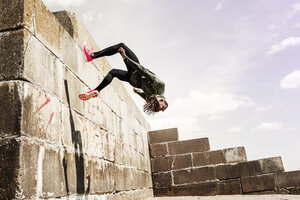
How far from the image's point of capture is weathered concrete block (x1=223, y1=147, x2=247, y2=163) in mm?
8461

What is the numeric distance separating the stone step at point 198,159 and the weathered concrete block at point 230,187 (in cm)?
62

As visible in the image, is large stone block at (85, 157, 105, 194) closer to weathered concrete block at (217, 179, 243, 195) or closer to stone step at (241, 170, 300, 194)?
weathered concrete block at (217, 179, 243, 195)

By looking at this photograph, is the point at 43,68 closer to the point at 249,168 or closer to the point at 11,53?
the point at 11,53

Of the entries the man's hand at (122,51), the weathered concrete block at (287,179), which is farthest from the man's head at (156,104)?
the weathered concrete block at (287,179)

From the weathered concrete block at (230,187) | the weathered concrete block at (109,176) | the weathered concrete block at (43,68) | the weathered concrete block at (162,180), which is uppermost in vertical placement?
the weathered concrete block at (43,68)

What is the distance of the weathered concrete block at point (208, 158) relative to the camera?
852cm

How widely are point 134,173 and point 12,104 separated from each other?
4.46 m

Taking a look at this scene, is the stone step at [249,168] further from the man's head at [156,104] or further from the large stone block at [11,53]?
the large stone block at [11,53]

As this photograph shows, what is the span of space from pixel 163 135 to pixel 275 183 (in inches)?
144

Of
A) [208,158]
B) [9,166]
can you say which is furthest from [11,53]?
[208,158]

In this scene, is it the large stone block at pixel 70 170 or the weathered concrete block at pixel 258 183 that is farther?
the weathered concrete block at pixel 258 183

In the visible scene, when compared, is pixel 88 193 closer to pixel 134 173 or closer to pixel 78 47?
pixel 78 47

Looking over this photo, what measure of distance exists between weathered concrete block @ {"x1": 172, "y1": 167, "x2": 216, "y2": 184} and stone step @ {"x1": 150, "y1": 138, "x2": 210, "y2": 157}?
0.59 meters

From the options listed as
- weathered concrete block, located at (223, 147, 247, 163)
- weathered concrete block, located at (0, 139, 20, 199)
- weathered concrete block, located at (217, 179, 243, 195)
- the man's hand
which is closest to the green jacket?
the man's hand
